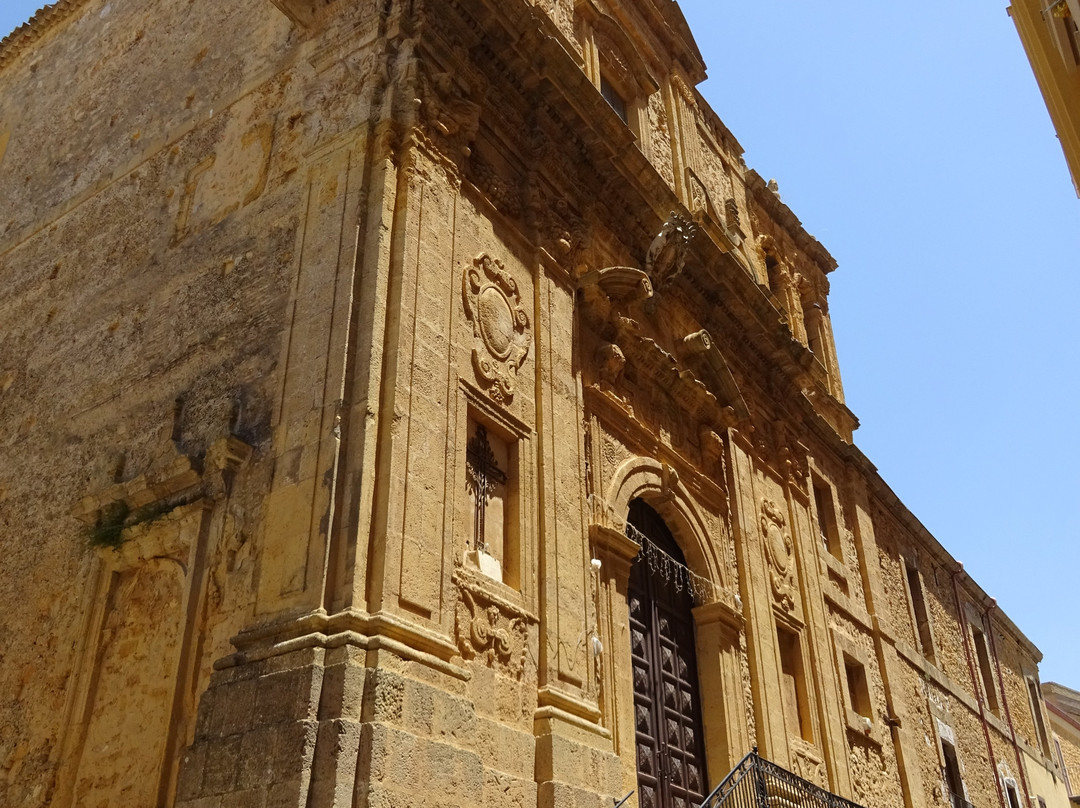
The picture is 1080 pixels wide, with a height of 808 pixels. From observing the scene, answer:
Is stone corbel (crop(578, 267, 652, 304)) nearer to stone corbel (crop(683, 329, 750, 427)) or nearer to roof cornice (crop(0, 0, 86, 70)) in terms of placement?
stone corbel (crop(683, 329, 750, 427))

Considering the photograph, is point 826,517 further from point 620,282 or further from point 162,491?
point 162,491

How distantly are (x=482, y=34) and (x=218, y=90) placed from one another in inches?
92.4

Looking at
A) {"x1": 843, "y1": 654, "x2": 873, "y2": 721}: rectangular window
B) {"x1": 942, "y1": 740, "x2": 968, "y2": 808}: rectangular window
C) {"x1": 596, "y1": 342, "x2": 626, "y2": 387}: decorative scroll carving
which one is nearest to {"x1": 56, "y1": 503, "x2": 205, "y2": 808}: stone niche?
{"x1": 596, "y1": 342, "x2": 626, "y2": 387}: decorative scroll carving

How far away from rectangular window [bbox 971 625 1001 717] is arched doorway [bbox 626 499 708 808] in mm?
10564

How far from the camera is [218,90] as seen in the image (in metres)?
8.80

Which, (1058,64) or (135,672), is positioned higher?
(1058,64)

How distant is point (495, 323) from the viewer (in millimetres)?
7414

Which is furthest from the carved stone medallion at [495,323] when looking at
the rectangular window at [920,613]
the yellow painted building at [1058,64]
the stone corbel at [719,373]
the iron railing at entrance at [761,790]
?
the rectangular window at [920,613]

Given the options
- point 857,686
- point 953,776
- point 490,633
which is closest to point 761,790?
point 490,633

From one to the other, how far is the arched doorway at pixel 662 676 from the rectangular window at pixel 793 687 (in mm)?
1551

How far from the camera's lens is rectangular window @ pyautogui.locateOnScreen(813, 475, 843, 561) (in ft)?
44.2

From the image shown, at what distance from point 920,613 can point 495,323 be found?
11.3m

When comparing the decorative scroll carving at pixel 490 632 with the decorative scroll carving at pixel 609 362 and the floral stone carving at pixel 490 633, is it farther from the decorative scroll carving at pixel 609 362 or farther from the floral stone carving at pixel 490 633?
the decorative scroll carving at pixel 609 362

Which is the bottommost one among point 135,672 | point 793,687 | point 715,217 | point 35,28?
point 135,672
